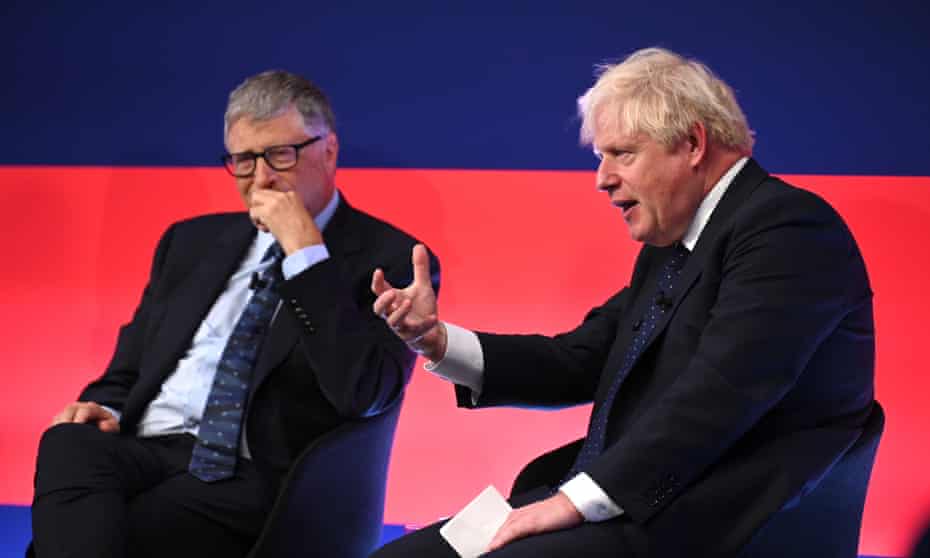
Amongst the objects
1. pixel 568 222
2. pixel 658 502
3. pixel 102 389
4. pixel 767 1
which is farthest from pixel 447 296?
pixel 658 502

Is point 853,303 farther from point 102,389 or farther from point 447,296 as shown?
point 102,389

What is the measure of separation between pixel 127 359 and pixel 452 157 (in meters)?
1.12

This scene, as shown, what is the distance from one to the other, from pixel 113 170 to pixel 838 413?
8.01ft

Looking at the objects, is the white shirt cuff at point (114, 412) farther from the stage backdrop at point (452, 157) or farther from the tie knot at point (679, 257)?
the tie knot at point (679, 257)

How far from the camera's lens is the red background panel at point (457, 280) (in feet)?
9.20

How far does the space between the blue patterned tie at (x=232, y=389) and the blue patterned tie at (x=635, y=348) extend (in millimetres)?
841

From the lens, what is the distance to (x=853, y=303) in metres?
1.92

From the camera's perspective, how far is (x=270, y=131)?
2.77 meters

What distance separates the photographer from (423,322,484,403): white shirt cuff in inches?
89.7

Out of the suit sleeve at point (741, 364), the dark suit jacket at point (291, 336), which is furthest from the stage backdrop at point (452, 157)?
the suit sleeve at point (741, 364)

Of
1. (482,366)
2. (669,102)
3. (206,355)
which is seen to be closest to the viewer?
(669,102)

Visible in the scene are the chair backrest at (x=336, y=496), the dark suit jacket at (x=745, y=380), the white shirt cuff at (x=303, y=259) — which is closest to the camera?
the dark suit jacket at (x=745, y=380)

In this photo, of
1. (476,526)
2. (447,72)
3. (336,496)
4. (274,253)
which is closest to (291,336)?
(274,253)

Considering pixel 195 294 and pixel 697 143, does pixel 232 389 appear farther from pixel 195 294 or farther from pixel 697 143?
pixel 697 143
